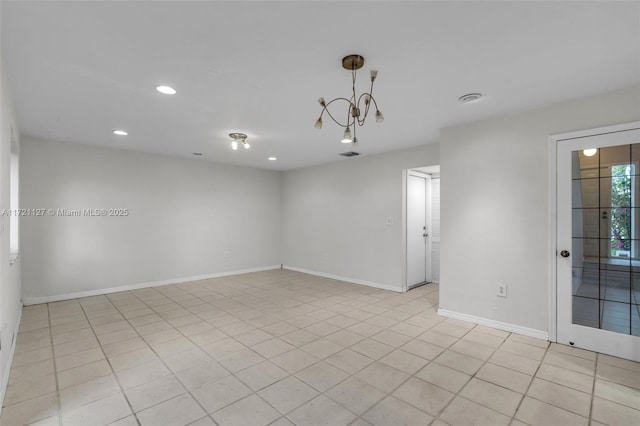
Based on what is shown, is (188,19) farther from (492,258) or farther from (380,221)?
(380,221)

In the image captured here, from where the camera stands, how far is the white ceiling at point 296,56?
1676 millimetres

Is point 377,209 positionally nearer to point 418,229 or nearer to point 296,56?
point 418,229

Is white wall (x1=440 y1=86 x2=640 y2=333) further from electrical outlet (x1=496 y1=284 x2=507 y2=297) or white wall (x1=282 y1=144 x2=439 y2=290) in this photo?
white wall (x1=282 y1=144 x2=439 y2=290)

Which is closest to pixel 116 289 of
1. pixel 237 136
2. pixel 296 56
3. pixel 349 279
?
pixel 237 136

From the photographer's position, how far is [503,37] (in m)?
1.90

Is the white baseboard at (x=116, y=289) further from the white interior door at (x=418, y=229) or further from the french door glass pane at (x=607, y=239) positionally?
the french door glass pane at (x=607, y=239)

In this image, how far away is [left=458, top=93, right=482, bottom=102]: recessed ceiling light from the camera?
2.78m

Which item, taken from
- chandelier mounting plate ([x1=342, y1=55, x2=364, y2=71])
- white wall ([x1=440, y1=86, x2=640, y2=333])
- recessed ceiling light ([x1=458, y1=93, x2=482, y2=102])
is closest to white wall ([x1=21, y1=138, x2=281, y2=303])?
white wall ([x1=440, y1=86, x2=640, y2=333])

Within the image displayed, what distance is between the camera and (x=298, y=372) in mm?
2461

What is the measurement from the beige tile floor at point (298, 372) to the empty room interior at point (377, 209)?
2 centimetres

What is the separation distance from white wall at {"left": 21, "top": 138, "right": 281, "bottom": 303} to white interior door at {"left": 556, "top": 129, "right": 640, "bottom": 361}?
5.61 meters

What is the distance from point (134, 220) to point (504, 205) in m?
5.70

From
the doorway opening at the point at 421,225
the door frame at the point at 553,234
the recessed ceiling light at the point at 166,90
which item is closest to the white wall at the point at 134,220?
the recessed ceiling light at the point at 166,90

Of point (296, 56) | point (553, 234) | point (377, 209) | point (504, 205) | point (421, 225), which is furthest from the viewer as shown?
point (421, 225)
